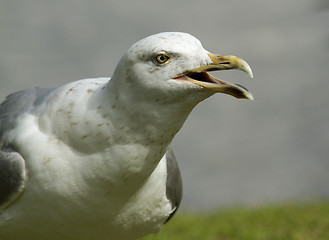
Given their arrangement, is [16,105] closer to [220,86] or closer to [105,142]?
[105,142]

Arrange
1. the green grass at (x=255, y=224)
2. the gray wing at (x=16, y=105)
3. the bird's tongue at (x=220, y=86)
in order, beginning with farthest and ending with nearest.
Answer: the green grass at (x=255, y=224)
the gray wing at (x=16, y=105)
the bird's tongue at (x=220, y=86)

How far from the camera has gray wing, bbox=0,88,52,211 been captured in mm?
2715

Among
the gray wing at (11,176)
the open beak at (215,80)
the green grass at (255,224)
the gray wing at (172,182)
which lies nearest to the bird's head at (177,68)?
the open beak at (215,80)

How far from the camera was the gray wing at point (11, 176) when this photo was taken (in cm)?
271

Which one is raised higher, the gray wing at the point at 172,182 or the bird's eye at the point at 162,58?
the bird's eye at the point at 162,58

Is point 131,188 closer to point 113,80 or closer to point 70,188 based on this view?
point 70,188

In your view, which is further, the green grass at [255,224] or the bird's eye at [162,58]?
the green grass at [255,224]

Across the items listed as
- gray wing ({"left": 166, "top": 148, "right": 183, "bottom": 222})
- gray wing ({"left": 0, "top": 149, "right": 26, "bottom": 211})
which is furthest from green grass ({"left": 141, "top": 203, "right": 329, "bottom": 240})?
gray wing ({"left": 0, "top": 149, "right": 26, "bottom": 211})

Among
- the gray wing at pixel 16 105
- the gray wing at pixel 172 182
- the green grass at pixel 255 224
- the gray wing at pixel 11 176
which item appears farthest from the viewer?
the green grass at pixel 255 224

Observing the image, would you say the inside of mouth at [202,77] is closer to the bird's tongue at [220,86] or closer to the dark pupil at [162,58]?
the bird's tongue at [220,86]

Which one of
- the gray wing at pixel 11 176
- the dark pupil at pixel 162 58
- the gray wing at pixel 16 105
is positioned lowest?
the gray wing at pixel 11 176

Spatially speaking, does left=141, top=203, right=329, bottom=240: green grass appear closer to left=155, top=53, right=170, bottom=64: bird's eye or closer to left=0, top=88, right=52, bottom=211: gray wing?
left=0, top=88, right=52, bottom=211: gray wing

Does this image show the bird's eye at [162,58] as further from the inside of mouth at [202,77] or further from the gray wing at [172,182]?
the gray wing at [172,182]

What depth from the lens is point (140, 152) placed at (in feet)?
8.40
